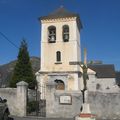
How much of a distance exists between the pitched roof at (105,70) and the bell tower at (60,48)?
2022 cm

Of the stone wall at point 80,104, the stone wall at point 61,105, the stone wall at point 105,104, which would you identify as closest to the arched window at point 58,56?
the stone wall at point 80,104

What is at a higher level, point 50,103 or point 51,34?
point 51,34

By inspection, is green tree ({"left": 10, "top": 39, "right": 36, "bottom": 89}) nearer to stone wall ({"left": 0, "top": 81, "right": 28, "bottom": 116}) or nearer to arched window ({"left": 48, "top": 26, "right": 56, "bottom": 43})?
arched window ({"left": 48, "top": 26, "right": 56, "bottom": 43})

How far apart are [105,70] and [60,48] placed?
23.6 meters

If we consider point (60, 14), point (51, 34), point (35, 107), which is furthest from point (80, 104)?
point (60, 14)

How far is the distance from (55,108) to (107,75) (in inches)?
1482

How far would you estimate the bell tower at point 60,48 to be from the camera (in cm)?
3638

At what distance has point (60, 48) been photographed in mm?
36969

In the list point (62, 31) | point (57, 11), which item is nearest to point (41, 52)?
point (62, 31)

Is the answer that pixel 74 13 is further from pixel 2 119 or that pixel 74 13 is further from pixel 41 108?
pixel 2 119

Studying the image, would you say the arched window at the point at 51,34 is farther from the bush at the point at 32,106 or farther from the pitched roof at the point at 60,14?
the bush at the point at 32,106

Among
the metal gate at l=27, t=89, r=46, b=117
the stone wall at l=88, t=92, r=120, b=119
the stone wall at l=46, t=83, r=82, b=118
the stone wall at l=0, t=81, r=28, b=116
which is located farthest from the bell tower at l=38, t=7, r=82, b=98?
the stone wall at l=88, t=92, r=120, b=119

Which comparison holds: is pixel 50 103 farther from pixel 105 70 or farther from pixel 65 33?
pixel 105 70

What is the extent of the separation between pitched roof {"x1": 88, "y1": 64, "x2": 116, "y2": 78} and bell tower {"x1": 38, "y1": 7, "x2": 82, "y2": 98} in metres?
20.2
